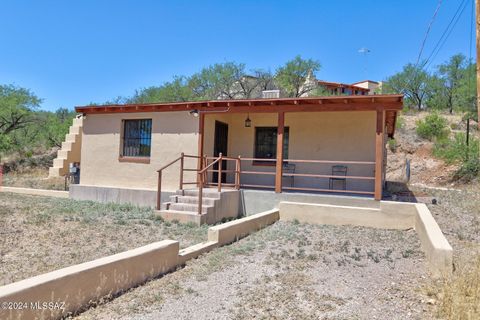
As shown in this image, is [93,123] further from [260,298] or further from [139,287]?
[260,298]

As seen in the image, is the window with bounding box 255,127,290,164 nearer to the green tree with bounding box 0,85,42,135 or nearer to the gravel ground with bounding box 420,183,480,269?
the gravel ground with bounding box 420,183,480,269

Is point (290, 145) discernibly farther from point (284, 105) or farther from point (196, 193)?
point (196, 193)

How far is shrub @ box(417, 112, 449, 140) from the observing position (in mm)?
23672

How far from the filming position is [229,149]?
1185cm

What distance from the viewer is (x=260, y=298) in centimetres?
382

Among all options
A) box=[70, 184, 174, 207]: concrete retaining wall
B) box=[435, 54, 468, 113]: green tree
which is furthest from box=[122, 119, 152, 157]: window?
box=[435, 54, 468, 113]: green tree

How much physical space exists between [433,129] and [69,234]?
2427 cm

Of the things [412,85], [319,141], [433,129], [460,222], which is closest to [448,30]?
[319,141]

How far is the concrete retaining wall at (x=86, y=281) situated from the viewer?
293 cm

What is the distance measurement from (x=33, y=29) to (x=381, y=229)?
18194 mm

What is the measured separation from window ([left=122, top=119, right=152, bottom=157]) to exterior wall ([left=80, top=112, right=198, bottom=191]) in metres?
0.19

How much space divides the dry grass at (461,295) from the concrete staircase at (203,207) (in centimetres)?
500

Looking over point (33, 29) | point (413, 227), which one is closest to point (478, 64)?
point (413, 227)

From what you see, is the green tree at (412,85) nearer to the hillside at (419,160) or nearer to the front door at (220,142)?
Answer: the hillside at (419,160)
